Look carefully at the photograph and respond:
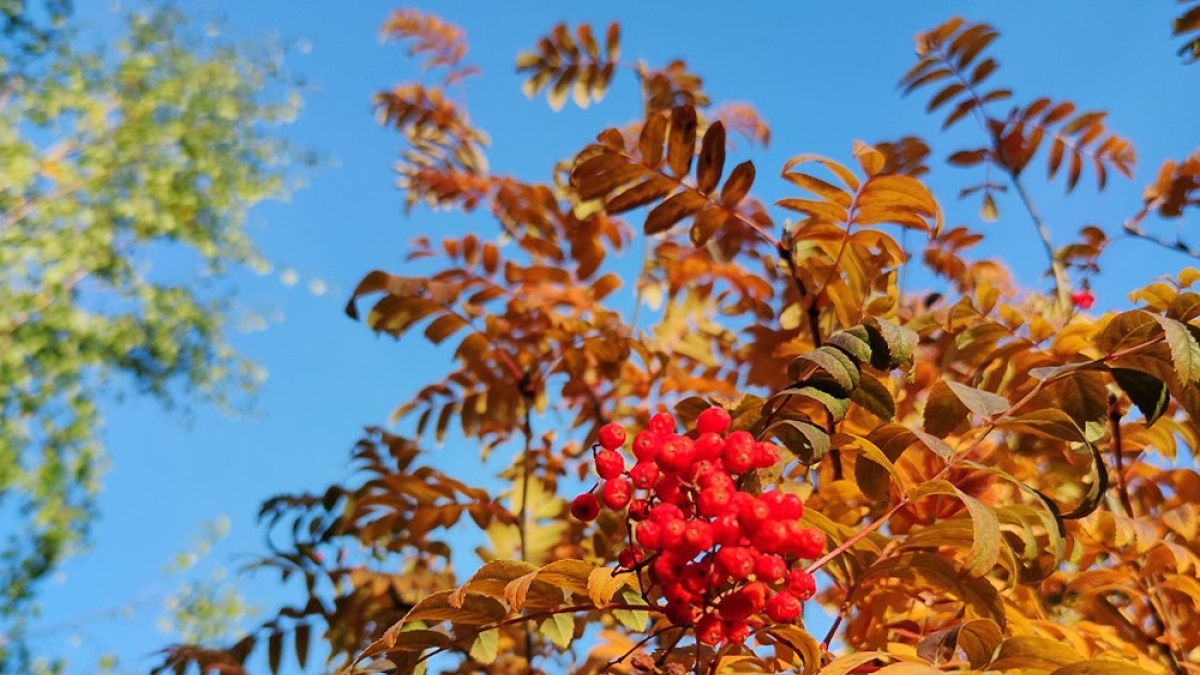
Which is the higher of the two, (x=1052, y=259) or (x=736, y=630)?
(x=1052, y=259)

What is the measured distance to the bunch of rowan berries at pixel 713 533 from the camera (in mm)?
750

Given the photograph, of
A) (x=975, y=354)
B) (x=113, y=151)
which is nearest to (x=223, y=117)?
(x=113, y=151)

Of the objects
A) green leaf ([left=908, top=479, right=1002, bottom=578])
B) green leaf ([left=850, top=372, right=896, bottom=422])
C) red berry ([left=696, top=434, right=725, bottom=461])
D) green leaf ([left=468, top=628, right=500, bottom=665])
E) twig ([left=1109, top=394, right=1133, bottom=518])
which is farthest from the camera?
twig ([left=1109, top=394, right=1133, bottom=518])

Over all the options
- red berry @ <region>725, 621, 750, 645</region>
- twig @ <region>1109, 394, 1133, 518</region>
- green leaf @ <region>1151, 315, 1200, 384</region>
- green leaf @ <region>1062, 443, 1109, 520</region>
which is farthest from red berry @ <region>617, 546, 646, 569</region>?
twig @ <region>1109, 394, 1133, 518</region>

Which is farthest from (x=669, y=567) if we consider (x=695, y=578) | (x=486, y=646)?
(x=486, y=646)

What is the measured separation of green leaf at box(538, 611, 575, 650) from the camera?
1048 millimetres

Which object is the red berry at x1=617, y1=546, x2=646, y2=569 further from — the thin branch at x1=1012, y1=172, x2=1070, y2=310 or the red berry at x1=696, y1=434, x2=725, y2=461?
the thin branch at x1=1012, y1=172, x2=1070, y2=310

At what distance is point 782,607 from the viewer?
31.7 inches

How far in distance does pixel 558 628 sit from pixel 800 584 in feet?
1.21

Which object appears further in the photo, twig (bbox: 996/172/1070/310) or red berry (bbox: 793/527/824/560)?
twig (bbox: 996/172/1070/310)

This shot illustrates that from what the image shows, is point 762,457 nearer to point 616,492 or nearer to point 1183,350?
point 616,492

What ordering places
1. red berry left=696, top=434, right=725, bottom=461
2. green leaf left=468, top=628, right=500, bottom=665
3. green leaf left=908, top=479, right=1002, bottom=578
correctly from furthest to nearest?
green leaf left=468, top=628, right=500, bottom=665 < red berry left=696, top=434, right=725, bottom=461 < green leaf left=908, top=479, right=1002, bottom=578

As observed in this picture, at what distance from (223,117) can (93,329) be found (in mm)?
4216

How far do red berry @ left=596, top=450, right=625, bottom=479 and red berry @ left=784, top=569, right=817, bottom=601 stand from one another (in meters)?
0.20
